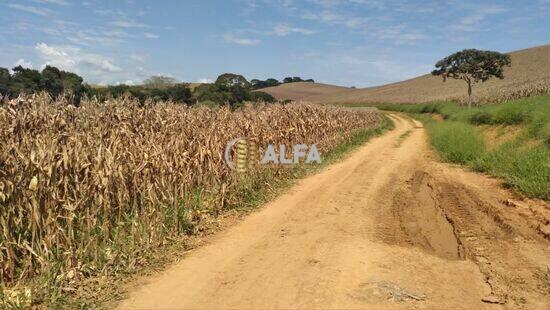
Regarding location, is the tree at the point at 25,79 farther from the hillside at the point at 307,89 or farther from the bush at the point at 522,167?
the hillside at the point at 307,89

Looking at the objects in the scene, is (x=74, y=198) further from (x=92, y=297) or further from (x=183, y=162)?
(x=183, y=162)

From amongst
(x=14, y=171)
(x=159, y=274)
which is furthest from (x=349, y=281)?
(x=14, y=171)

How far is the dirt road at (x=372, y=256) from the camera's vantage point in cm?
482

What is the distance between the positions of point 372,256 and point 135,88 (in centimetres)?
1074

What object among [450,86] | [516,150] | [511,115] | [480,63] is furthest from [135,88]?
[450,86]

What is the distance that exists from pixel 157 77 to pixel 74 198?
12.2m

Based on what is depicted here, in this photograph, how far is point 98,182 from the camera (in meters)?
5.55

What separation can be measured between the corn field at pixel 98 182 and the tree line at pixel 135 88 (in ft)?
3.18

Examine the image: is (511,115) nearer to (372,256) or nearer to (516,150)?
(516,150)

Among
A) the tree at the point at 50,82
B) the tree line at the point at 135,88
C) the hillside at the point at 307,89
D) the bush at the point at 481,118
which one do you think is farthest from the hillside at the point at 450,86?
the tree at the point at 50,82

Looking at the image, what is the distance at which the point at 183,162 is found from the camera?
754cm

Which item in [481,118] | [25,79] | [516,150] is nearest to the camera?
[25,79]

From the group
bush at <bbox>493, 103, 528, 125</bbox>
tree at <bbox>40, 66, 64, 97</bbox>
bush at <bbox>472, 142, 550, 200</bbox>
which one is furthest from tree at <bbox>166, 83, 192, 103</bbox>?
bush at <bbox>493, 103, 528, 125</bbox>

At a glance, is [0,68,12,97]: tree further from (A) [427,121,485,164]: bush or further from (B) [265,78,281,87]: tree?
(B) [265,78,281,87]: tree
